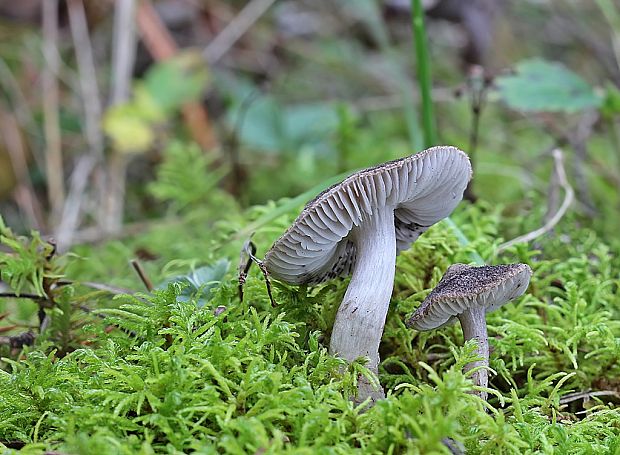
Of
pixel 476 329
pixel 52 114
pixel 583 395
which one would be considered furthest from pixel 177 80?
pixel 583 395

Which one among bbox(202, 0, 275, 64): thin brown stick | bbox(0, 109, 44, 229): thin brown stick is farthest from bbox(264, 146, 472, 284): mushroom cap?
bbox(202, 0, 275, 64): thin brown stick

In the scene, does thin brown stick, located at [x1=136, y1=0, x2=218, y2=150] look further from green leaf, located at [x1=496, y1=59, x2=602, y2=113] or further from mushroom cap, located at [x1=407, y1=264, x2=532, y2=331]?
mushroom cap, located at [x1=407, y1=264, x2=532, y2=331]

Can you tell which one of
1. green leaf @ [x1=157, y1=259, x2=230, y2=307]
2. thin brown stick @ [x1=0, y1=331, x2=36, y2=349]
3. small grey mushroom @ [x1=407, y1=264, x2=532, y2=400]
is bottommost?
thin brown stick @ [x1=0, y1=331, x2=36, y2=349]

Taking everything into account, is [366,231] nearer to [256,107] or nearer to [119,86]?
[256,107]

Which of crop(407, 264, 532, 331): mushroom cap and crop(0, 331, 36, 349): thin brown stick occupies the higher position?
crop(407, 264, 532, 331): mushroom cap

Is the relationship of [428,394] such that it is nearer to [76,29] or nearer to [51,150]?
[51,150]

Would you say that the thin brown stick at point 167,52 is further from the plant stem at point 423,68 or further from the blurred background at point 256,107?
the plant stem at point 423,68
